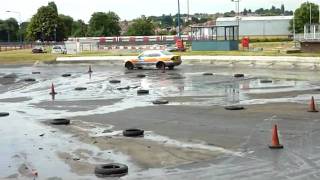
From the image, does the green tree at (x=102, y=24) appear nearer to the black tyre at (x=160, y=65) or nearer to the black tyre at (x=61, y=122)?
the black tyre at (x=160, y=65)

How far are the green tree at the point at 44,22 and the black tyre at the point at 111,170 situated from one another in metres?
142

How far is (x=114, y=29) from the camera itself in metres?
169

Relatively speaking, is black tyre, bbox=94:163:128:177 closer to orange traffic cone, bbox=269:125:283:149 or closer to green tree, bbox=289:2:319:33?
orange traffic cone, bbox=269:125:283:149

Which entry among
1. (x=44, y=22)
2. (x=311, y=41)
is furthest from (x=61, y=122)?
(x=44, y=22)

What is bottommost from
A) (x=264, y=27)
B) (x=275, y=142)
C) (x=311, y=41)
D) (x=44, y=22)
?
(x=275, y=142)

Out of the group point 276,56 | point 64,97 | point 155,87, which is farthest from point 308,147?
point 276,56

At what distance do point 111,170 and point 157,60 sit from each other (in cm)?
3305

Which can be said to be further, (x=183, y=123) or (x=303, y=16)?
(x=303, y=16)

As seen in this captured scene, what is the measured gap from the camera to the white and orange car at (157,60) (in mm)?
42497

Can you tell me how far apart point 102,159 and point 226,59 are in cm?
3920

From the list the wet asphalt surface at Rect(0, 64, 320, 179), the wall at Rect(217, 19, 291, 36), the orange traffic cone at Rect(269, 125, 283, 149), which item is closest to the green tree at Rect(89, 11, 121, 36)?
the wall at Rect(217, 19, 291, 36)

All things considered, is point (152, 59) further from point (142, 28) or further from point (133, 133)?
point (142, 28)

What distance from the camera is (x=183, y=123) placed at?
52.7ft

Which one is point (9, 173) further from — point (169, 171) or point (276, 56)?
point (276, 56)
